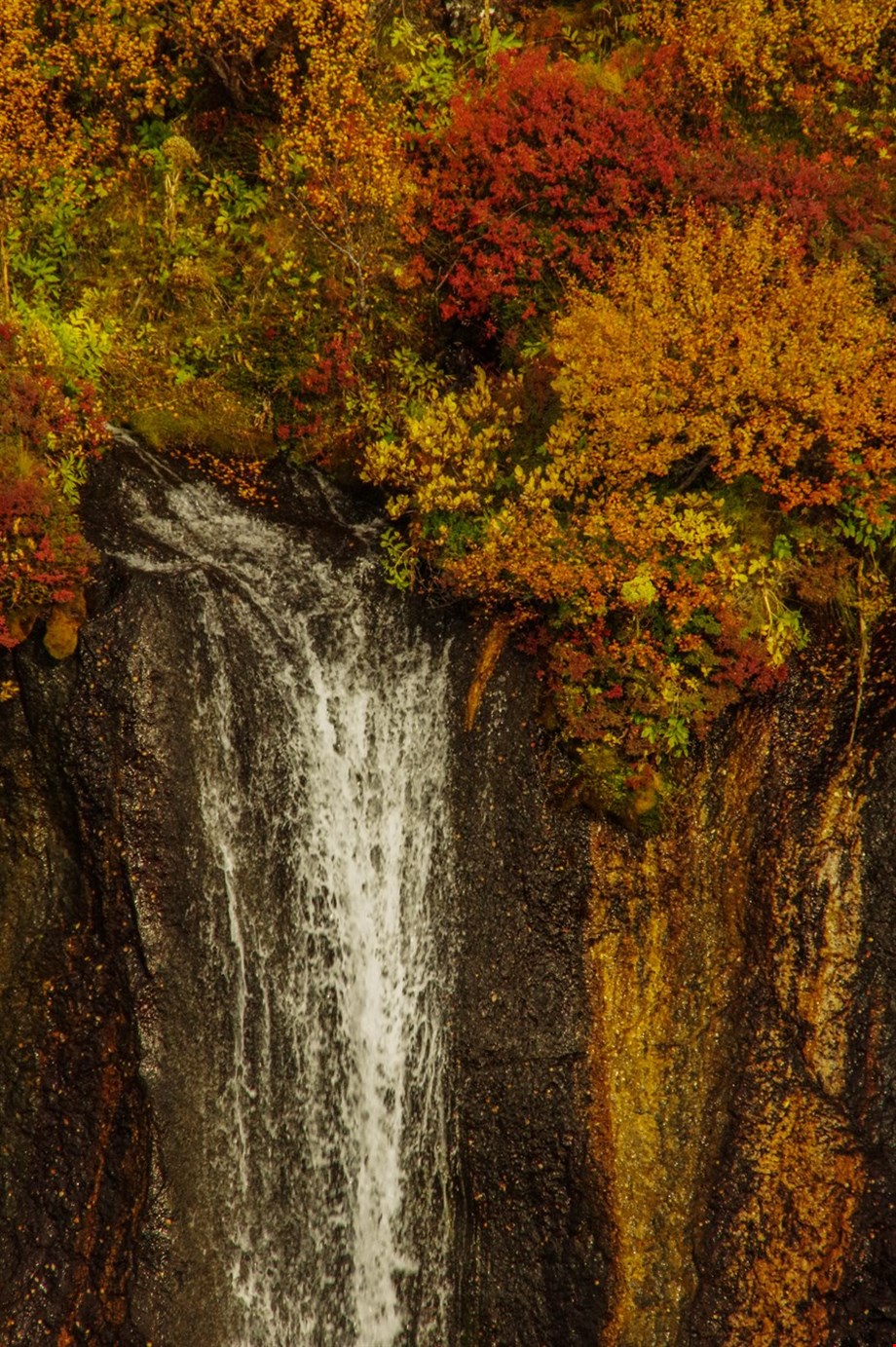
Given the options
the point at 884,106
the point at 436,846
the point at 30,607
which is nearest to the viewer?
the point at 30,607

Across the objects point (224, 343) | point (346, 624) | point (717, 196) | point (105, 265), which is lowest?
point (346, 624)

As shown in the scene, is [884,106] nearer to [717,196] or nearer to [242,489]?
[717,196]

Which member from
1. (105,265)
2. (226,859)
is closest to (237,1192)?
(226,859)

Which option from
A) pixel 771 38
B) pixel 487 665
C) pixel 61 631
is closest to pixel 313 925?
pixel 487 665

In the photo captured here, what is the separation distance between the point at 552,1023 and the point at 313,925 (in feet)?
8.92

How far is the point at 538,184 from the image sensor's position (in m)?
11.8

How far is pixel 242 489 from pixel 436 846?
183 inches

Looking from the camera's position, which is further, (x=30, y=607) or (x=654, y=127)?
(x=654, y=127)

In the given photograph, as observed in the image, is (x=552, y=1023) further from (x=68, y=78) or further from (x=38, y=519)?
(x=68, y=78)

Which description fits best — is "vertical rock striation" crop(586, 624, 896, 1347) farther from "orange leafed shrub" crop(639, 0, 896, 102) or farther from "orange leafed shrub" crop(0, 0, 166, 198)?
"orange leafed shrub" crop(0, 0, 166, 198)

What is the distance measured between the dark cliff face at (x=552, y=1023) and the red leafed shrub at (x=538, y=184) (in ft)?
14.9

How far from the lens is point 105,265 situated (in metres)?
13.0

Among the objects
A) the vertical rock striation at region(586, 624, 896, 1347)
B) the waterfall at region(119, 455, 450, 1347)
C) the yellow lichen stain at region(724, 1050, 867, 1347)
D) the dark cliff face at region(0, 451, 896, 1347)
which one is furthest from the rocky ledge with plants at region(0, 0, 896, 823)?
the yellow lichen stain at region(724, 1050, 867, 1347)

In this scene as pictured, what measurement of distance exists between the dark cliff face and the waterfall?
0.28 m
